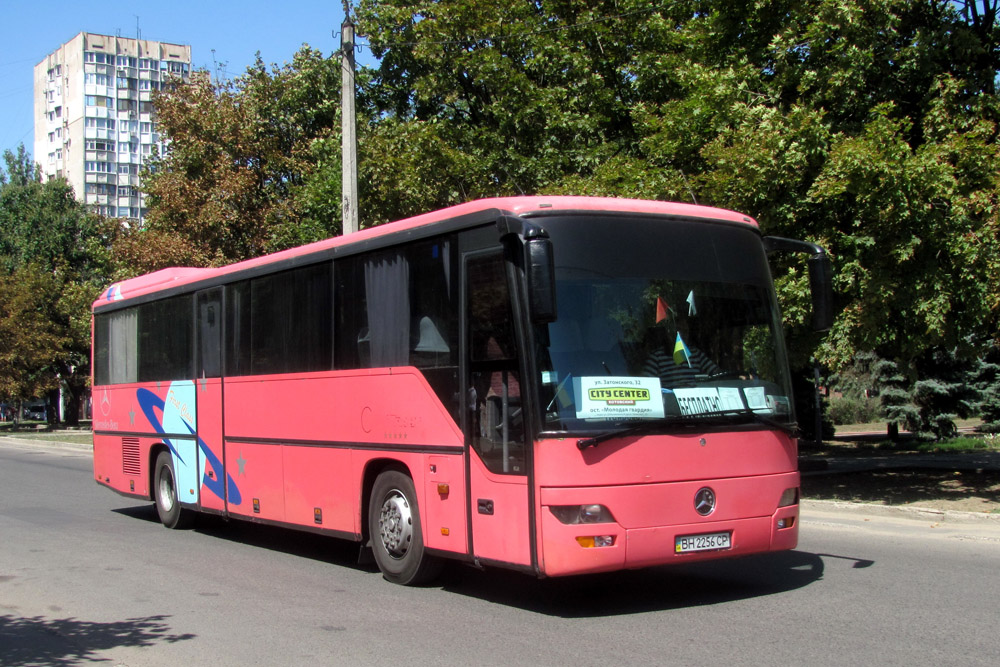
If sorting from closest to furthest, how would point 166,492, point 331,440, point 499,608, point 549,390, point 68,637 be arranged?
Result: point 68,637 → point 549,390 → point 499,608 → point 331,440 → point 166,492

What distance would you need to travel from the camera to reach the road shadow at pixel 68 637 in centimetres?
658

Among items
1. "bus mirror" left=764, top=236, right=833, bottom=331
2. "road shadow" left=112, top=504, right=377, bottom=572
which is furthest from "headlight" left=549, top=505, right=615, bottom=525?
"road shadow" left=112, top=504, right=377, bottom=572

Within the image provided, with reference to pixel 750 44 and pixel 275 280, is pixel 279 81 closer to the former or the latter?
pixel 750 44

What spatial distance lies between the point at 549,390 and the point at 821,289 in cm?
296

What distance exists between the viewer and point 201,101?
29109mm

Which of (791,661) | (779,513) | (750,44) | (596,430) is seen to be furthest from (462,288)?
(750,44)

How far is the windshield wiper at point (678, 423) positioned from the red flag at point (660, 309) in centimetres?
75

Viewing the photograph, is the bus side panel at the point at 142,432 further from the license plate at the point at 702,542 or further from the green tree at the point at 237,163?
the green tree at the point at 237,163

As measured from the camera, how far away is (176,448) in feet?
44.0

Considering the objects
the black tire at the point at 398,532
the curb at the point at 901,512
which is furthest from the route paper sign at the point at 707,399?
the curb at the point at 901,512

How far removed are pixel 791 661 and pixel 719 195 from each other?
30.2 feet

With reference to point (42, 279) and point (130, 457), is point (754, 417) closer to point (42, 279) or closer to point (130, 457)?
point (130, 457)

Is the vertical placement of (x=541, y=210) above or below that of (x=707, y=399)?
above

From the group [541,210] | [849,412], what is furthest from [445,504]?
[849,412]
